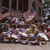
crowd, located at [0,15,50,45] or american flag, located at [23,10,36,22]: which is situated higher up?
american flag, located at [23,10,36,22]

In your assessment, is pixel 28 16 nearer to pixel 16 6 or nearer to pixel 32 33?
pixel 32 33

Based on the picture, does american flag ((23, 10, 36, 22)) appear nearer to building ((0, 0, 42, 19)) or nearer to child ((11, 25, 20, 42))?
child ((11, 25, 20, 42))

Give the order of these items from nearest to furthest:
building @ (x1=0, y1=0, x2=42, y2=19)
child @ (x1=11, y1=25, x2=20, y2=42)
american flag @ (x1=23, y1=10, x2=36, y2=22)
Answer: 1. child @ (x1=11, y1=25, x2=20, y2=42)
2. american flag @ (x1=23, y1=10, x2=36, y2=22)
3. building @ (x1=0, y1=0, x2=42, y2=19)

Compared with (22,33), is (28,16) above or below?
above

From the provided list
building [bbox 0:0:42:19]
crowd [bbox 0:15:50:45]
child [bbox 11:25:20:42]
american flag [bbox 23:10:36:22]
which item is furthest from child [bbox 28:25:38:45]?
building [bbox 0:0:42:19]

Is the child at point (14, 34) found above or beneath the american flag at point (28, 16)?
beneath

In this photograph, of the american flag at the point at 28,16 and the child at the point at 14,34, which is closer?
the child at the point at 14,34

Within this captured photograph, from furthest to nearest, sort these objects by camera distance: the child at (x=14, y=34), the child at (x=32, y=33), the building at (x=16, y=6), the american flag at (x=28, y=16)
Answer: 1. the building at (x=16, y=6)
2. the american flag at (x=28, y=16)
3. the child at (x=14, y=34)
4. the child at (x=32, y=33)

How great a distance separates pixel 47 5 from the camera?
4897 centimetres

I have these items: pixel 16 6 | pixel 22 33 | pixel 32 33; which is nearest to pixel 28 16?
pixel 22 33

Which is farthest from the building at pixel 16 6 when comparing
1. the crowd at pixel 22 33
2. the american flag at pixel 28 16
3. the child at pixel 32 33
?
the child at pixel 32 33

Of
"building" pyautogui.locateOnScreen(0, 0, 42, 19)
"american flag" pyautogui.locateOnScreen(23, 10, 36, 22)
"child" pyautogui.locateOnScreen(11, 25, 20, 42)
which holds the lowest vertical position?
"child" pyautogui.locateOnScreen(11, 25, 20, 42)

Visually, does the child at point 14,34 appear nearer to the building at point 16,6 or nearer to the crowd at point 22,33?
the crowd at point 22,33

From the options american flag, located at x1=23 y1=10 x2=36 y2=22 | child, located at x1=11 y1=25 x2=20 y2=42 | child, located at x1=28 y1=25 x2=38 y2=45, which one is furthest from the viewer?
american flag, located at x1=23 y1=10 x2=36 y2=22
